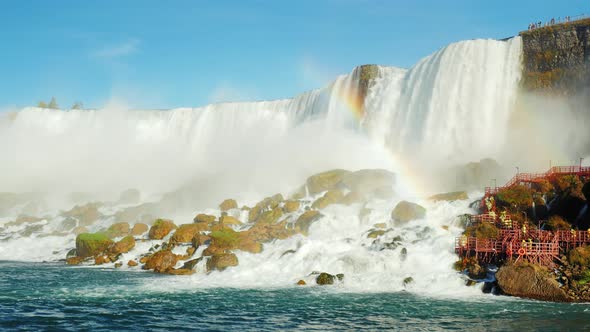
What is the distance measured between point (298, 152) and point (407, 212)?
24961 mm

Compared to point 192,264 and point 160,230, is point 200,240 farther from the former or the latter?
point 160,230

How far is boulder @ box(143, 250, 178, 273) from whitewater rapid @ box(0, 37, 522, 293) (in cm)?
413

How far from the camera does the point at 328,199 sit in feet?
136

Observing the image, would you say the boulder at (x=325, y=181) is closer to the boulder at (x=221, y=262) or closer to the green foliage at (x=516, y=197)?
the green foliage at (x=516, y=197)

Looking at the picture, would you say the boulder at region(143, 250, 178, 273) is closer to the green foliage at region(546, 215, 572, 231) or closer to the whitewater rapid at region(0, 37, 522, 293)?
the whitewater rapid at region(0, 37, 522, 293)

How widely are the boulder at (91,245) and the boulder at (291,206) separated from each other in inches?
516

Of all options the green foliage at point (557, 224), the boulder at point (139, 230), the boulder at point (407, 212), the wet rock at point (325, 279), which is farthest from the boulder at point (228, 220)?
the green foliage at point (557, 224)

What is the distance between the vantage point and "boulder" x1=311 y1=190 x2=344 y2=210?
134ft

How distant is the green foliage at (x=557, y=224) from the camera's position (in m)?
27.4

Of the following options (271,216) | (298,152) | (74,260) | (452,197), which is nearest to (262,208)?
(271,216)

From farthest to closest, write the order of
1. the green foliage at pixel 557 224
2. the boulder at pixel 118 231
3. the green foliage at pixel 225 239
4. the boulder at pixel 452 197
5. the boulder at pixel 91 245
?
the boulder at pixel 118 231 → the boulder at pixel 91 245 → the boulder at pixel 452 197 → the green foliage at pixel 225 239 → the green foliage at pixel 557 224

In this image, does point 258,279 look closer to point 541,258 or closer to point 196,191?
point 541,258

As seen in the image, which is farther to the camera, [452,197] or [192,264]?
[452,197]

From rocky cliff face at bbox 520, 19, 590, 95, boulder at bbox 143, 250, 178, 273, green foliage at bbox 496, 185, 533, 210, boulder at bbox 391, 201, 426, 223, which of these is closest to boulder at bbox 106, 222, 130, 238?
boulder at bbox 143, 250, 178, 273
